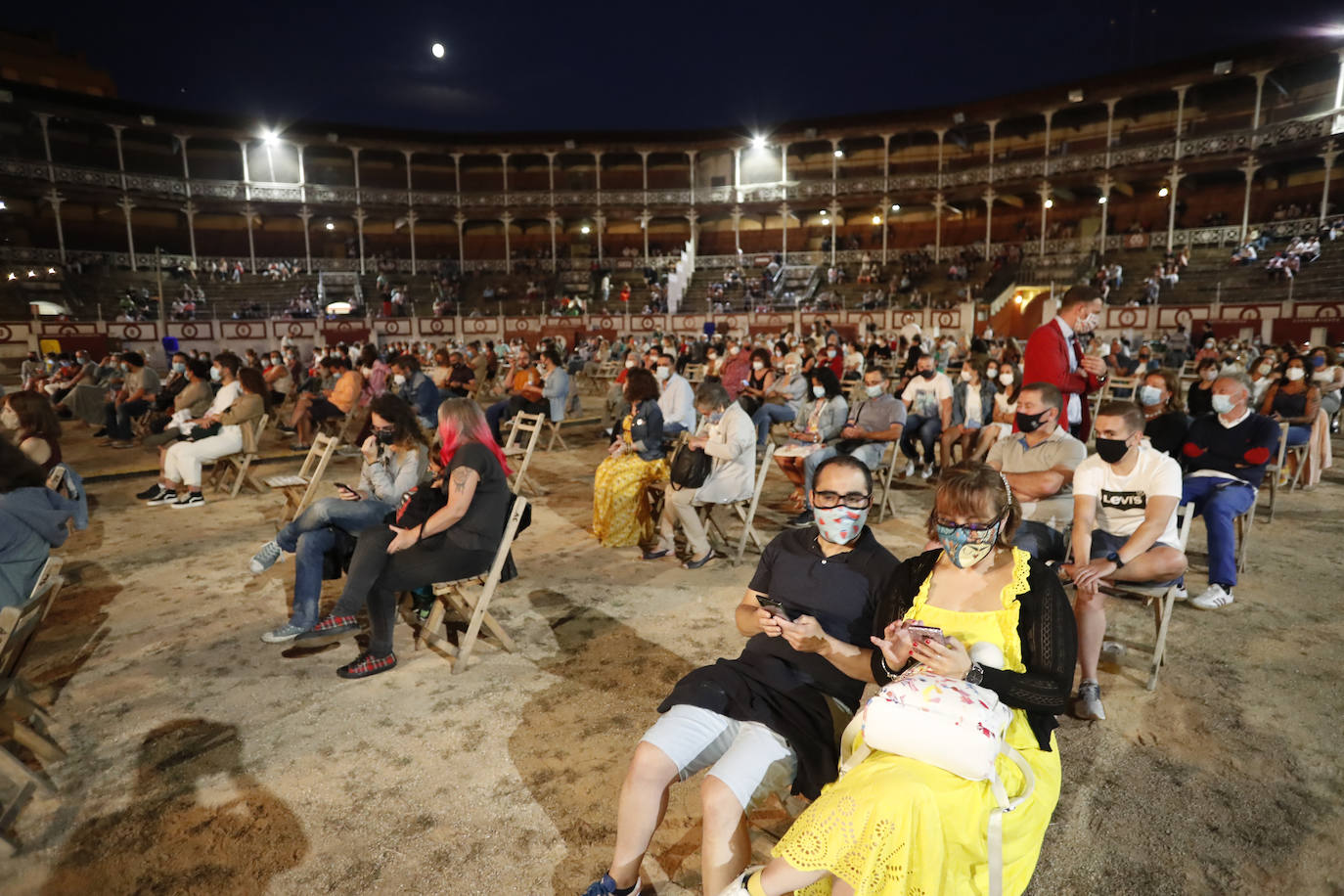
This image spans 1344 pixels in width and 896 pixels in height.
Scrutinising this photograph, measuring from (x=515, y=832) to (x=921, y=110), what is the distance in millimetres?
35918

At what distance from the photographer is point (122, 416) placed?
10938mm

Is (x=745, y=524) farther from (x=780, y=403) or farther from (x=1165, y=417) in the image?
(x=780, y=403)

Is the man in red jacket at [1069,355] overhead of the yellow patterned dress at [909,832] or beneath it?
overhead

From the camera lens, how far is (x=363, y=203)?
113 feet

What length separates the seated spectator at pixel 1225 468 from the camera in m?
4.68

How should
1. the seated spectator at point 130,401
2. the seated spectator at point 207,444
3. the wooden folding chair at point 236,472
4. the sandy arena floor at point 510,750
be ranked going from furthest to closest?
the seated spectator at point 130,401
the wooden folding chair at point 236,472
the seated spectator at point 207,444
the sandy arena floor at point 510,750

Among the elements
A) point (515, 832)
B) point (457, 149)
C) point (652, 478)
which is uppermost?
point (457, 149)

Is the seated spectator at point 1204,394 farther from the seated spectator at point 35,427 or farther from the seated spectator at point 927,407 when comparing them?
the seated spectator at point 35,427

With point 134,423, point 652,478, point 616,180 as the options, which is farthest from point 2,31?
point 652,478

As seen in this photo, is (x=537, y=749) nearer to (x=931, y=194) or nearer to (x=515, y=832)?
(x=515, y=832)

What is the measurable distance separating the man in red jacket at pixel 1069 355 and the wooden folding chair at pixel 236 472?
7.22 meters

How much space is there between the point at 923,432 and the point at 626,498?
3.82 meters

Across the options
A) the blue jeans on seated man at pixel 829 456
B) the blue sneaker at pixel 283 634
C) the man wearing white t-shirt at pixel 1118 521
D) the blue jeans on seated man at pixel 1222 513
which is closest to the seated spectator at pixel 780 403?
the blue jeans on seated man at pixel 829 456

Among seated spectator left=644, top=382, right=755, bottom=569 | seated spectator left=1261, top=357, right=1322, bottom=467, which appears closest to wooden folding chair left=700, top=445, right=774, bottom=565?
seated spectator left=644, top=382, right=755, bottom=569
